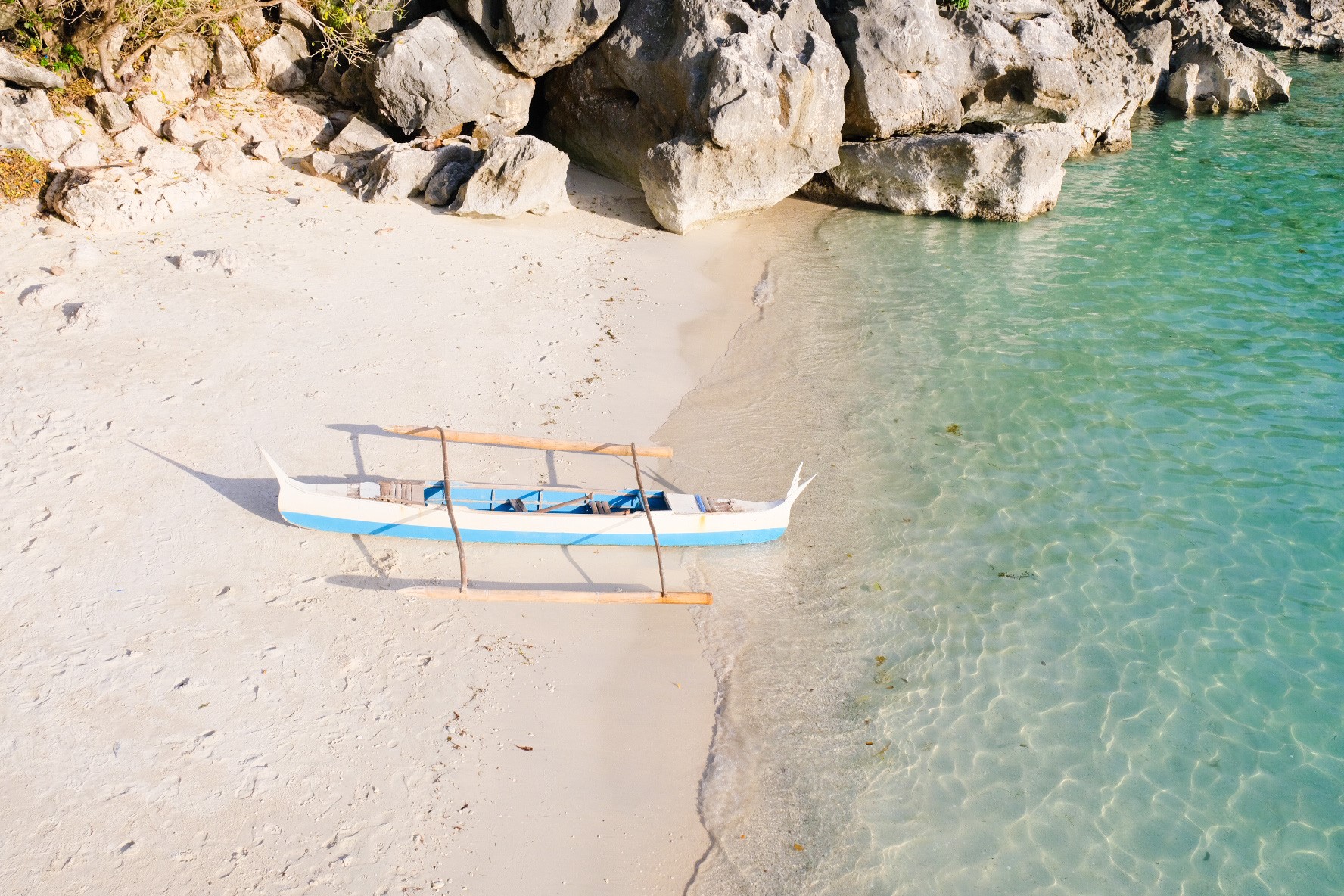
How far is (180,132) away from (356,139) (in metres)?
3.41

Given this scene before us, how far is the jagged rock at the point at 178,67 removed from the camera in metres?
18.3

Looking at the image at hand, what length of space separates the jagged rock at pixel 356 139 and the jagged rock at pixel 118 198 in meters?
3.30

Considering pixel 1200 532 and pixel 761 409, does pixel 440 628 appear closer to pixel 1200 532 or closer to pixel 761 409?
pixel 761 409

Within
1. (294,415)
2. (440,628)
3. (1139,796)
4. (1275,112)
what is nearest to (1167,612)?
(1139,796)

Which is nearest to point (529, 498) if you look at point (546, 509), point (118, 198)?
point (546, 509)

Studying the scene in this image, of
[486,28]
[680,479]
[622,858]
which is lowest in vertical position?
[622,858]

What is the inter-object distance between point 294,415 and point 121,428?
210 centimetres

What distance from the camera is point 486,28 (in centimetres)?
1864

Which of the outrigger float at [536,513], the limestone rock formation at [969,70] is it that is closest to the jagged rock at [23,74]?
the outrigger float at [536,513]

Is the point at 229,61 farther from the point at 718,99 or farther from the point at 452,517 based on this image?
the point at 452,517

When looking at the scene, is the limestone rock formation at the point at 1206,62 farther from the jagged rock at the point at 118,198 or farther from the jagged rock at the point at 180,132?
the jagged rock at the point at 118,198

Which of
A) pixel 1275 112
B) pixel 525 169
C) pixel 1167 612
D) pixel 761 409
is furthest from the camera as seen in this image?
pixel 1275 112

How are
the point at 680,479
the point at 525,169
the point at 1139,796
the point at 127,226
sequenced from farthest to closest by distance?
the point at 525,169 → the point at 127,226 → the point at 680,479 → the point at 1139,796

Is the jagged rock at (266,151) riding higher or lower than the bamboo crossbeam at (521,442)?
higher
